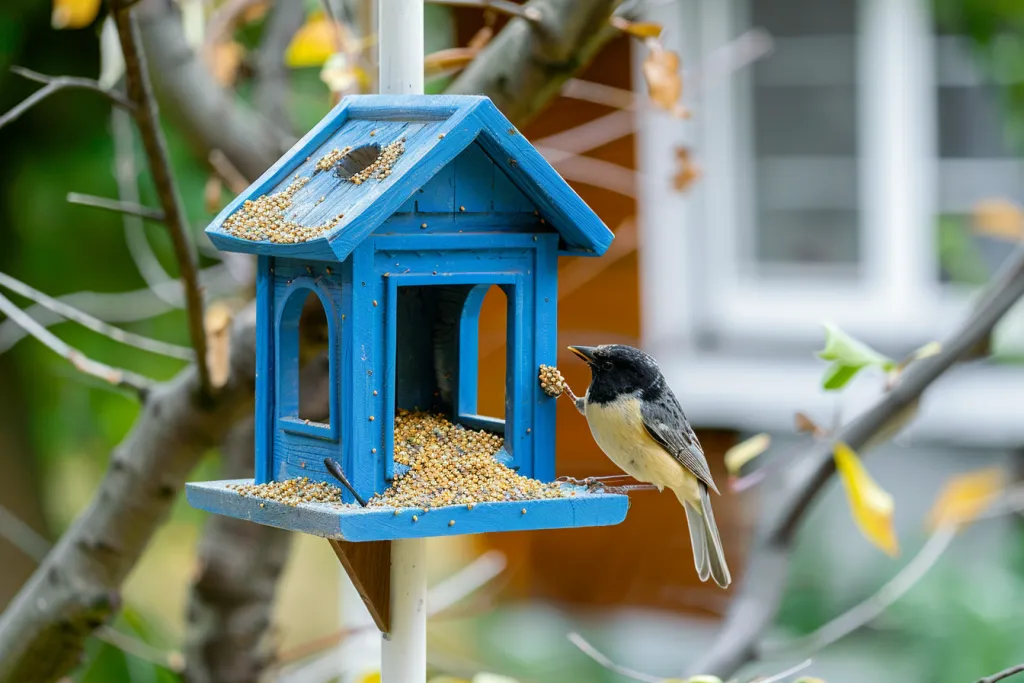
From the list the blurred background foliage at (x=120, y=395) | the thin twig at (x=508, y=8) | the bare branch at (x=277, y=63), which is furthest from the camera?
the blurred background foliage at (x=120, y=395)

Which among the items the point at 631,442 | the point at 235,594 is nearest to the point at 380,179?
the point at 631,442

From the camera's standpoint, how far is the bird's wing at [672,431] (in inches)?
106

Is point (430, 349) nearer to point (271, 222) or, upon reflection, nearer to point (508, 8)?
point (271, 222)

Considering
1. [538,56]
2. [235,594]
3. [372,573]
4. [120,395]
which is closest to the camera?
[372,573]

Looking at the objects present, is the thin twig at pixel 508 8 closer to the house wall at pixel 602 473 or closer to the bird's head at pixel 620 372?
the bird's head at pixel 620 372

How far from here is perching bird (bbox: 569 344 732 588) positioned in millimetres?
2691

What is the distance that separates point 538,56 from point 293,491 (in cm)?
108

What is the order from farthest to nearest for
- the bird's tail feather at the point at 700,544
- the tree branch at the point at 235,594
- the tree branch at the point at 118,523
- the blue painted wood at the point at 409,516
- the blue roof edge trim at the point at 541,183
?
the tree branch at the point at 235,594 < the bird's tail feather at the point at 700,544 < the tree branch at the point at 118,523 < the blue roof edge trim at the point at 541,183 < the blue painted wood at the point at 409,516

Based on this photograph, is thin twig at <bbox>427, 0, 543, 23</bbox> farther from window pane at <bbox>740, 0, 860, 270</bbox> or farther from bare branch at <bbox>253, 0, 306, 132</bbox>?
window pane at <bbox>740, 0, 860, 270</bbox>

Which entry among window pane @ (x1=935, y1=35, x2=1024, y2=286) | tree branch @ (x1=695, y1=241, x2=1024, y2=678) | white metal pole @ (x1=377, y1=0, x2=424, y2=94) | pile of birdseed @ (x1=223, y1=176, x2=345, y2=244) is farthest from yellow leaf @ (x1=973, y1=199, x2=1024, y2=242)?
window pane @ (x1=935, y1=35, x2=1024, y2=286)

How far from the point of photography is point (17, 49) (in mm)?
5926

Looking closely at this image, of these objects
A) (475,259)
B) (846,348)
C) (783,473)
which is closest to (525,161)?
(475,259)

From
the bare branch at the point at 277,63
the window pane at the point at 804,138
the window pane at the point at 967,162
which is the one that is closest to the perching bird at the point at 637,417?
the bare branch at the point at 277,63

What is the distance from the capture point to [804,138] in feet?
25.5
